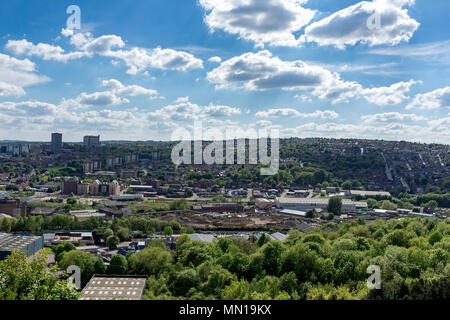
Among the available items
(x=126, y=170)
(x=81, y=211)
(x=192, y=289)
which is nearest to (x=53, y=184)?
(x=126, y=170)

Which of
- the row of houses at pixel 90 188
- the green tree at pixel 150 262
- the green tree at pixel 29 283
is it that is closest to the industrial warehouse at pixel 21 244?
the green tree at pixel 150 262

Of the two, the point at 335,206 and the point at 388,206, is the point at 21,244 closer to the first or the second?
the point at 335,206

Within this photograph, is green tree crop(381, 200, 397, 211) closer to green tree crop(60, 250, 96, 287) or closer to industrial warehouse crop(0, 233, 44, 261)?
industrial warehouse crop(0, 233, 44, 261)

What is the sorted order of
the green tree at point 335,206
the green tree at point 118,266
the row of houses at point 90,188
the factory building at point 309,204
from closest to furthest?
the green tree at point 118,266, the green tree at point 335,206, the factory building at point 309,204, the row of houses at point 90,188

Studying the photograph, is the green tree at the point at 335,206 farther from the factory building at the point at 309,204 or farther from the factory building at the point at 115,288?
the factory building at the point at 115,288

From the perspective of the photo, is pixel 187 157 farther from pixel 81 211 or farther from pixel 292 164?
pixel 81 211

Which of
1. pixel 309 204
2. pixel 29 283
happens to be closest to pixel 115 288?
pixel 29 283

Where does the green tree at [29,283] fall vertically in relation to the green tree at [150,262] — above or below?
above

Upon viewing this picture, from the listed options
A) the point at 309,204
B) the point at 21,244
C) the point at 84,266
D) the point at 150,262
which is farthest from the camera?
the point at 309,204

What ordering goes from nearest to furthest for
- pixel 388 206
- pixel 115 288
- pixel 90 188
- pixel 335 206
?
pixel 115 288 → pixel 335 206 → pixel 388 206 → pixel 90 188

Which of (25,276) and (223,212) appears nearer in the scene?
(25,276)

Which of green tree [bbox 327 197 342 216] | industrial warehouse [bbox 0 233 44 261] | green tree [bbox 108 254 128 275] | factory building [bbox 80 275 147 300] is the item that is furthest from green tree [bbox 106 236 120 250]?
green tree [bbox 327 197 342 216]
